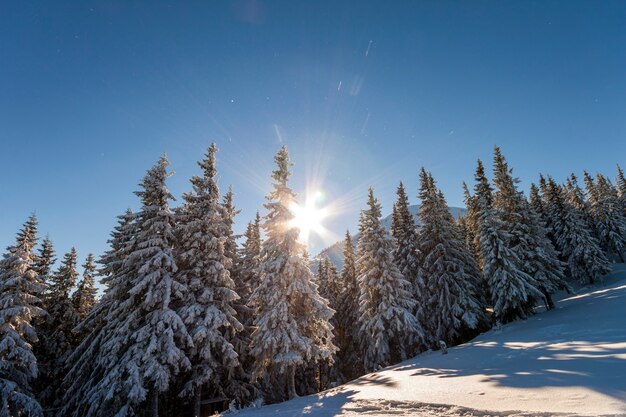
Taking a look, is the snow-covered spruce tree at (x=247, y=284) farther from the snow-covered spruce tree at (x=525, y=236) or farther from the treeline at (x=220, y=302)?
the snow-covered spruce tree at (x=525, y=236)

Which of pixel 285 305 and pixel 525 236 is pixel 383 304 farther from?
pixel 525 236

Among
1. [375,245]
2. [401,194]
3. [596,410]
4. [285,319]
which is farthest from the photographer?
[401,194]

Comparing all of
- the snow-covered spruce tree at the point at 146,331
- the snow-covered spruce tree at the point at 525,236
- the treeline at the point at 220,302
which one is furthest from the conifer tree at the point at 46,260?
the snow-covered spruce tree at the point at 525,236

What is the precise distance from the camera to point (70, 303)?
90.7 feet

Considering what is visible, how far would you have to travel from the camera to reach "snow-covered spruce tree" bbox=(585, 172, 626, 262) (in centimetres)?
4862

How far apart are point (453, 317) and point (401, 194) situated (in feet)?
45.1

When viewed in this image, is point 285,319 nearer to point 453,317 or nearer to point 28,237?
point 453,317

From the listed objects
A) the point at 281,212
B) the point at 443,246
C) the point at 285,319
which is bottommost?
the point at 285,319

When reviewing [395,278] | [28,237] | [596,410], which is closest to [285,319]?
[395,278]

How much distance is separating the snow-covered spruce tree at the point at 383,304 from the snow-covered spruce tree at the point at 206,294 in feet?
40.9

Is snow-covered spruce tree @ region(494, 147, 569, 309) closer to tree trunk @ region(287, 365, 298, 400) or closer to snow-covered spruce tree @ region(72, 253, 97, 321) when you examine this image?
tree trunk @ region(287, 365, 298, 400)

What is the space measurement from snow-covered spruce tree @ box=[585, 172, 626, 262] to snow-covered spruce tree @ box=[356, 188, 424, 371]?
134ft

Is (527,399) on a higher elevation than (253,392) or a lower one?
higher

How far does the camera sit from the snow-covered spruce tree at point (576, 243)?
1569 inches
